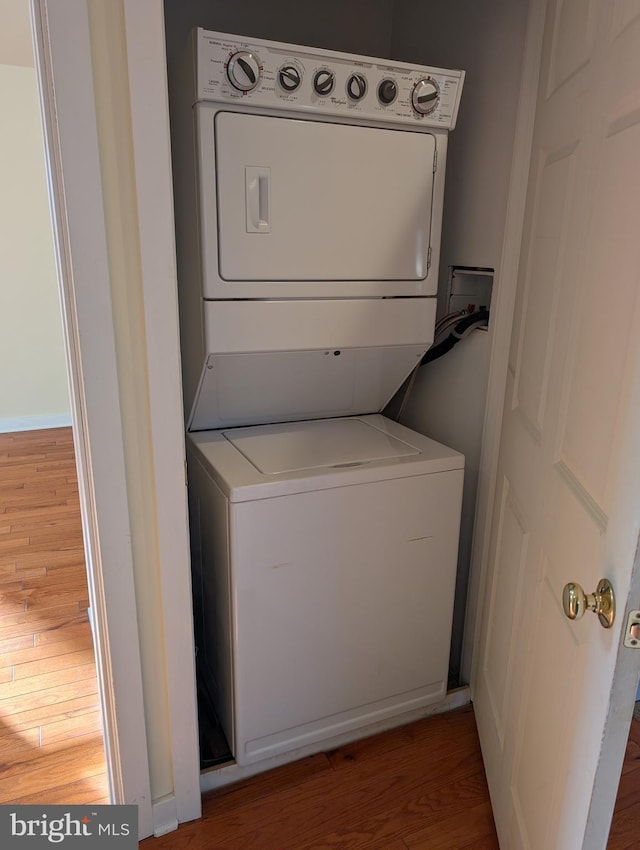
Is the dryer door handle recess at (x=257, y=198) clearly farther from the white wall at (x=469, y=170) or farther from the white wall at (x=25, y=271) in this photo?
the white wall at (x=25, y=271)

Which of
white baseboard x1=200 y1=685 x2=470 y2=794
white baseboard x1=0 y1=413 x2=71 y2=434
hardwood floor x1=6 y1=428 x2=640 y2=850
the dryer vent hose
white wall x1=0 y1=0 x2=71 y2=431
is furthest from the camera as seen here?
white baseboard x1=0 y1=413 x2=71 y2=434

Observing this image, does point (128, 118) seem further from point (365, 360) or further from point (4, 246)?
point (4, 246)

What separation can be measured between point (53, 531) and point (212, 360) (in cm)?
182

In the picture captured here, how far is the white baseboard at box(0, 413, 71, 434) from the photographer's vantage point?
4312 millimetres

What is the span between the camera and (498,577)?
1606mm


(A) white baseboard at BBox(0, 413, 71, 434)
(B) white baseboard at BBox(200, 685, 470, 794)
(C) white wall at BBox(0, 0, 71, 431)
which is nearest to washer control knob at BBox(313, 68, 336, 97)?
(B) white baseboard at BBox(200, 685, 470, 794)

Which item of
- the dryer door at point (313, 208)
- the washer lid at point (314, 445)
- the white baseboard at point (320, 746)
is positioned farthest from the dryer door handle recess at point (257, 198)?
the white baseboard at point (320, 746)

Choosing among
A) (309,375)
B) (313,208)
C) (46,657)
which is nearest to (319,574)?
(309,375)

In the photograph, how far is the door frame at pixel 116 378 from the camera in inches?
41.0

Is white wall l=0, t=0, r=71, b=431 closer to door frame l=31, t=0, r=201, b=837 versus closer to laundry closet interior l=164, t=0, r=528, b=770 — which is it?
laundry closet interior l=164, t=0, r=528, b=770

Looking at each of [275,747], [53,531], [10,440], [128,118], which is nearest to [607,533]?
[128,118]

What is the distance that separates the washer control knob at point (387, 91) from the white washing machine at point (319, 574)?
0.85 meters

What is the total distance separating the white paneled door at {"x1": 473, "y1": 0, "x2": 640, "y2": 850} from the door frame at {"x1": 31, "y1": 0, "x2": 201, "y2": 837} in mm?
740

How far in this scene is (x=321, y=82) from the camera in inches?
53.7
